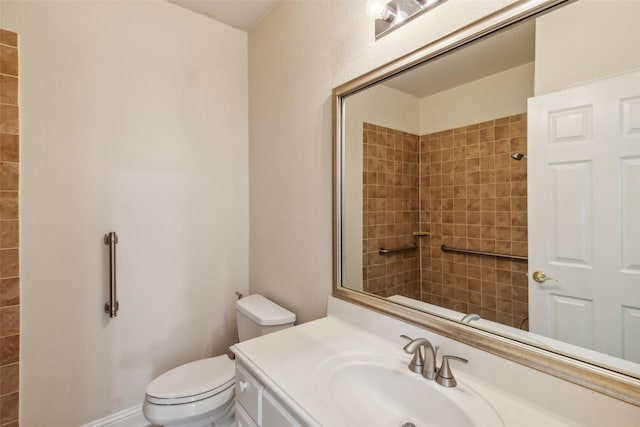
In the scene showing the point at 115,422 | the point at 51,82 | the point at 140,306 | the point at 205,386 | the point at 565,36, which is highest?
the point at 51,82

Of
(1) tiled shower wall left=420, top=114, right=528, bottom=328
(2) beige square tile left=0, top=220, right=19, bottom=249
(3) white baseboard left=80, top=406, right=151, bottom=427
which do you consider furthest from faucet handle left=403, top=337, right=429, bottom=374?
(2) beige square tile left=0, top=220, right=19, bottom=249

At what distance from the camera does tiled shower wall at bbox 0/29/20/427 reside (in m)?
1.31

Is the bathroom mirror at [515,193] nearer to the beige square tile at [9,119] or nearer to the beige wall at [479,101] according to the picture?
the beige wall at [479,101]

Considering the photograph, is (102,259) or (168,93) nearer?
(102,259)

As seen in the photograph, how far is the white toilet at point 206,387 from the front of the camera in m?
1.28

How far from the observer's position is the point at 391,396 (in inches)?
35.2

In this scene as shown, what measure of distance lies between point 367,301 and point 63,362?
155 centimetres

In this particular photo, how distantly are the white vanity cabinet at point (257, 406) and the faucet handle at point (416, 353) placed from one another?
366 mm

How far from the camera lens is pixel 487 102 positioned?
0.91 metres

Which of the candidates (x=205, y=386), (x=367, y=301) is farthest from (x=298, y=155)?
(x=205, y=386)

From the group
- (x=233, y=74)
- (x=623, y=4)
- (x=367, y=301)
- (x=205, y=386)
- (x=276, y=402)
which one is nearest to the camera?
(x=623, y=4)

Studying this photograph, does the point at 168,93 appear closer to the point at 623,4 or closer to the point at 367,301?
the point at 367,301

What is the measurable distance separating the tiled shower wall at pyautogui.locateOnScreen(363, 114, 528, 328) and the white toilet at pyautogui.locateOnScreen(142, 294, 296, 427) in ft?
2.05

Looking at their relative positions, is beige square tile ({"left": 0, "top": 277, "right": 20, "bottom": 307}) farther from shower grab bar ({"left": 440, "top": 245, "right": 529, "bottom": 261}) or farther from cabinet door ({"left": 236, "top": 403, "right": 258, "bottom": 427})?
shower grab bar ({"left": 440, "top": 245, "right": 529, "bottom": 261})
